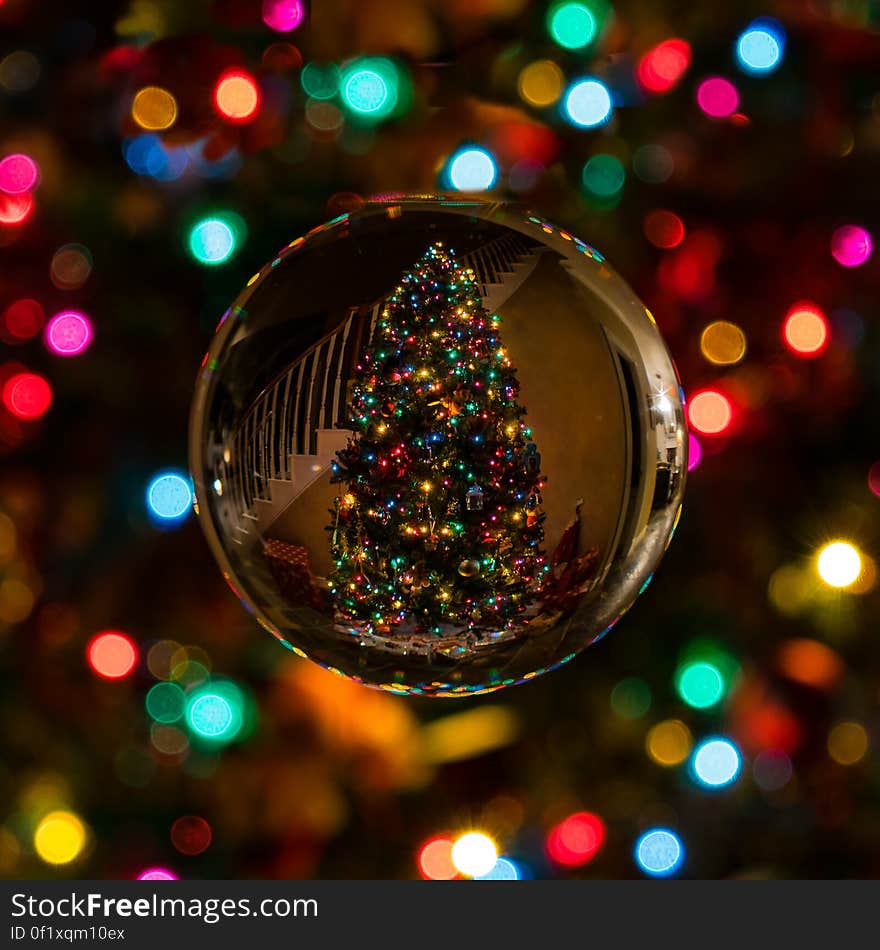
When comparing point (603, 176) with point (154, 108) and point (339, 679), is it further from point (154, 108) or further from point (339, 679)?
point (339, 679)

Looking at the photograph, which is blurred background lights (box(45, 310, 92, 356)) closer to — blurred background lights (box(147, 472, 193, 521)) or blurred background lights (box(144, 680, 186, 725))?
blurred background lights (box(147, 472, 193, 521))

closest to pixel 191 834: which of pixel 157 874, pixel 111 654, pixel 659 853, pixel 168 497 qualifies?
pixel 157 874

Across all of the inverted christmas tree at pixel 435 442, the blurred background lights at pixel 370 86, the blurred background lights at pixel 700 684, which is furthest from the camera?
the blurred background lights at pixel 700 684

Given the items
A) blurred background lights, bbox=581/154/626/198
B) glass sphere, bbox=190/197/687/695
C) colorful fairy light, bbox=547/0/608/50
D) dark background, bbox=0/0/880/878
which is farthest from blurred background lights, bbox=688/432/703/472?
glass sphere, bbox=190/197/687/695

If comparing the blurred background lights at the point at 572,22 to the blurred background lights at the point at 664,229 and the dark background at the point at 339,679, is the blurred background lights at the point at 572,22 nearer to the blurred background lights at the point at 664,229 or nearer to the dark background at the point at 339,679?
the dark background at the point at 339,679

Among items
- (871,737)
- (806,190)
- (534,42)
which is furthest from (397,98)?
(871,737)

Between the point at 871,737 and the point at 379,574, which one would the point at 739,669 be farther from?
the point at 379,574

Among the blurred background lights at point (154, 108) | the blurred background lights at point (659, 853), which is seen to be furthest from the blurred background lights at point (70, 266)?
the blurred background lights at point (659, 853)
